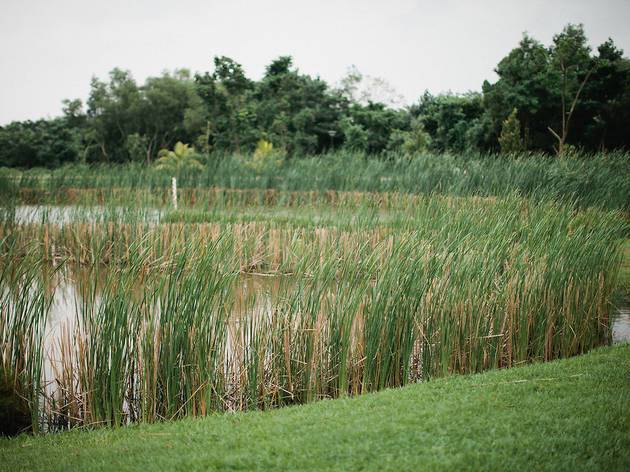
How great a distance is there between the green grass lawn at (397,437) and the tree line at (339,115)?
46.0 feet

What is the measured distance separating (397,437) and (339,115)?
28699mm

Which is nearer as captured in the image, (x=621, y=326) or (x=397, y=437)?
(x=397, y=437)

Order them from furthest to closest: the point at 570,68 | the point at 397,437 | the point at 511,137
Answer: the point at 570,68 → the point at 511,137 → the point at 397,437

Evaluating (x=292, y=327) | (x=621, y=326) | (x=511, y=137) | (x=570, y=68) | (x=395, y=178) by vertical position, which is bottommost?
(x=621, y=326)

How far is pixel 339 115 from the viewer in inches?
1220

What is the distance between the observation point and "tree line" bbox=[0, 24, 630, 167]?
23.8 metres

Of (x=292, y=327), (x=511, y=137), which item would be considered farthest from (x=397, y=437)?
(x=511, y=137)

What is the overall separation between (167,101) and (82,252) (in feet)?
88.5

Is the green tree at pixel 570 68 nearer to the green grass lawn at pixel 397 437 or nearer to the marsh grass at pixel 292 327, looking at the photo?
the marsh grass at pixel 292 327

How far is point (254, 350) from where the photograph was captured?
161 inches

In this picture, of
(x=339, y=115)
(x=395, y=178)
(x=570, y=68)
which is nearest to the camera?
(x=395, y=178)

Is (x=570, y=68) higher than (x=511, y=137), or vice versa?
(x=570, y=68)

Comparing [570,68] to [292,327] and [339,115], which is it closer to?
[339,115]

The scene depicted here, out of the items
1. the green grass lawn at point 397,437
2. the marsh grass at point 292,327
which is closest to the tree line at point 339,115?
the marsh grass at point 292,327
